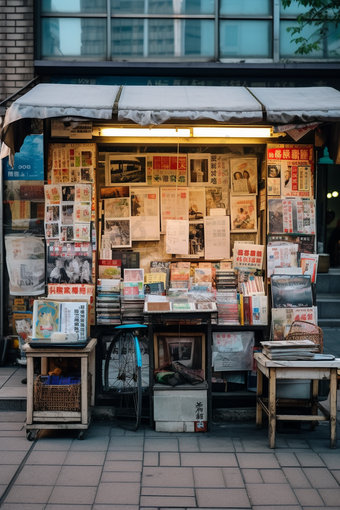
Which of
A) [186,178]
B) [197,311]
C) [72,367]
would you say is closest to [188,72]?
[186,178]

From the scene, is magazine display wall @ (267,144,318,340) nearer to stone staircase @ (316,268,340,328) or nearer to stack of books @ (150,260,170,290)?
stack of books @ (150,260,170,290)

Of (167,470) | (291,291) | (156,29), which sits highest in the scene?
(156,29)

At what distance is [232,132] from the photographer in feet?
18.2

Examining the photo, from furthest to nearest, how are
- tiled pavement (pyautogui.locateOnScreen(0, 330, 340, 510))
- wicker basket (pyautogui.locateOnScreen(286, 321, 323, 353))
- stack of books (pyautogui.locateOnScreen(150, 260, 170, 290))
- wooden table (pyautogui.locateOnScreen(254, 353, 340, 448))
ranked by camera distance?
1. stack of books (pyautogui.locateOnScreen(150, 260, 170, 290))
2. wicker basket (pyautogui.locateOnScreen(286, 321, 323, 353))
3. wooden table (pyautogui.locateOnScreen(254, 353, 340, 448))
4. tiled pavement (pyautogui.locateOnScreen(0, 330, 340, 510))

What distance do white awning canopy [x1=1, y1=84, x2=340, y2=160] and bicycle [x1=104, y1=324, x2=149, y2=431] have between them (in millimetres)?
2325

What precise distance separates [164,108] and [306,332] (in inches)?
112

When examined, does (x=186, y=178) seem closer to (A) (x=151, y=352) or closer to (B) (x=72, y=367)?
(A) (x=151, y=352)

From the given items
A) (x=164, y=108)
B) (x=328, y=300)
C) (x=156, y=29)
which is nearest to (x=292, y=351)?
(x=164, y=108)

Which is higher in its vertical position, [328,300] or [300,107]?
[300,107]

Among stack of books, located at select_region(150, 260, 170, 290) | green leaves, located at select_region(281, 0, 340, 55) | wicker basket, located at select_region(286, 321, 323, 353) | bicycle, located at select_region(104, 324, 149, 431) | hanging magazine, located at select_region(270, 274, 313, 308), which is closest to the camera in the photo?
wicker basket, located at select_region(286, 321, 323, 353)

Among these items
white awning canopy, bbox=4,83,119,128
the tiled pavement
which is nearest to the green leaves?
white awning canopy, bbox=4,83,119,128

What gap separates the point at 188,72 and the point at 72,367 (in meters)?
5.02

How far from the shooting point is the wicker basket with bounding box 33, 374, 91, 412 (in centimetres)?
485

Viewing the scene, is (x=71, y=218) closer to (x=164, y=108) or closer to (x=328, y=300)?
(x=164, y=108)
